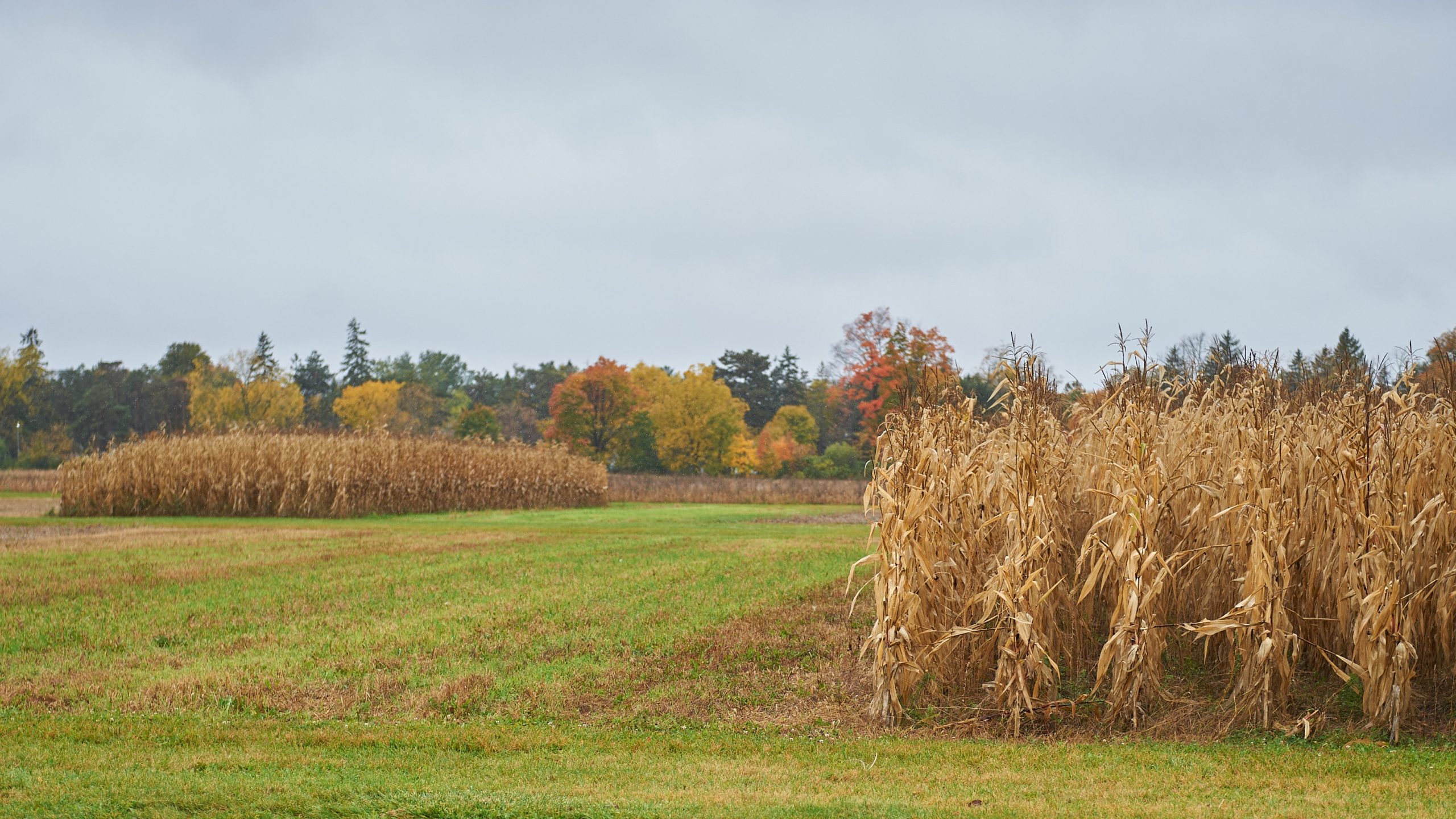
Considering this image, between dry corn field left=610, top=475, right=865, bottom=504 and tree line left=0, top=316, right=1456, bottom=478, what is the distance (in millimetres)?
2058

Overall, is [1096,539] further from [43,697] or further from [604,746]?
[43,697]

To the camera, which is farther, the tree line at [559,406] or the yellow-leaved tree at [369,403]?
the yellow-leaved tree at [369,403]

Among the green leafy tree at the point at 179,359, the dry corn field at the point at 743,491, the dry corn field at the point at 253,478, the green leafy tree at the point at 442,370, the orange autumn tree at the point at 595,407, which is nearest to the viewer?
the dry corn field at the point at 253,478

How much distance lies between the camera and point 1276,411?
7.28 meters

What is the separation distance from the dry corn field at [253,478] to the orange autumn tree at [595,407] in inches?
966

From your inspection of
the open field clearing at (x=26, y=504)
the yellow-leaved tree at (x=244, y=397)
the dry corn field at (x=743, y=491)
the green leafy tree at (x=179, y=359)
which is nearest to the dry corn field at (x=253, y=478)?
the open field clearing at (x=26, y=504)

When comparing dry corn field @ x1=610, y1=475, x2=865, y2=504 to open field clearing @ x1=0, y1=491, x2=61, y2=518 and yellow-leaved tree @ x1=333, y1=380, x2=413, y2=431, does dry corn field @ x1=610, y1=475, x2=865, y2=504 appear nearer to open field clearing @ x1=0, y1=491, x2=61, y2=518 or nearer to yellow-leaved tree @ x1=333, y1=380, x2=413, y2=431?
open field clearing @ x1=0, y1=491, x2=61, y2=518

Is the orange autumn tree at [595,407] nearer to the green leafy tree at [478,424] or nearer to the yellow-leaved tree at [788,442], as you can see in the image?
the green leafy tree at [478,424]

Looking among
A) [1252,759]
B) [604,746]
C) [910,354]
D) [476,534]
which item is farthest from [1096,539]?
[910,354]

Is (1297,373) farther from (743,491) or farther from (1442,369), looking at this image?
(743,491)

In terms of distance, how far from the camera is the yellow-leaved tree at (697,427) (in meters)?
50.2

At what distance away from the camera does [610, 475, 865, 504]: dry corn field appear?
3175cm

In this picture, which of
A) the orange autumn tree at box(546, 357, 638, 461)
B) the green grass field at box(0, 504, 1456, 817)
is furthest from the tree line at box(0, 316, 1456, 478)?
the green grass field at box(0, 504, 1456, 817)

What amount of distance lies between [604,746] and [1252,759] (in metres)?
3.80
